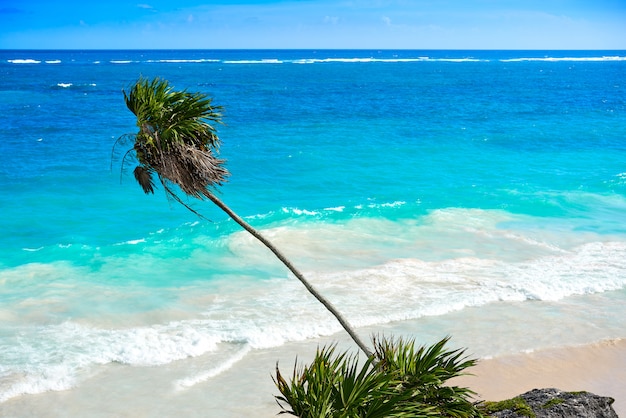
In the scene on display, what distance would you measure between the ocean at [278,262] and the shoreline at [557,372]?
0.62 m

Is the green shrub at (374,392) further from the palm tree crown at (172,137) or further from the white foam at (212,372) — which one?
the white foam at (212,372)

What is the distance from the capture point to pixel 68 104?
64.9 meters

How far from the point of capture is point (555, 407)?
9.80 metres

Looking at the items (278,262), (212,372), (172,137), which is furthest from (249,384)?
(278,262)

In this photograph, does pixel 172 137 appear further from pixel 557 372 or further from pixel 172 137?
pixel 557 372

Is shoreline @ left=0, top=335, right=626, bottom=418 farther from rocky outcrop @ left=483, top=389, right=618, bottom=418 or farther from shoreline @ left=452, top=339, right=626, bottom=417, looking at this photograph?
rocky outcrop @ left=483, top=389, right=618, bottom=418

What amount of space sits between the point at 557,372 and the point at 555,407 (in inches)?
200

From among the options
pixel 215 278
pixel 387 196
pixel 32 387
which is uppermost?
pixel 387 196

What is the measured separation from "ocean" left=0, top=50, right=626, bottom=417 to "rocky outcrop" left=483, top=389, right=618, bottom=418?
16.1 feet

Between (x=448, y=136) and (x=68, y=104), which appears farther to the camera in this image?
(x=68, y=104)

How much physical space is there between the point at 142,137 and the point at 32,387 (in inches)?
305

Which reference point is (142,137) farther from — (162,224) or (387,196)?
(387,196)

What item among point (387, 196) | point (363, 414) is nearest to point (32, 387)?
point (363, 414)

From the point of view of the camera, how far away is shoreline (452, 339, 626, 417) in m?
13.6
